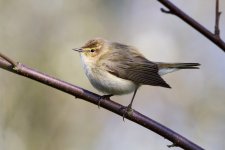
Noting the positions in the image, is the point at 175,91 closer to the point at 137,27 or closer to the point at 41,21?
the point at 137,27

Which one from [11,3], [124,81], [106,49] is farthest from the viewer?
[11,3]

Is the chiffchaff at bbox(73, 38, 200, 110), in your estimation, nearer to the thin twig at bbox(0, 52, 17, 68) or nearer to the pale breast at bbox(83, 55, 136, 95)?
the pale breast at bbox(83, 55, 136, 95)

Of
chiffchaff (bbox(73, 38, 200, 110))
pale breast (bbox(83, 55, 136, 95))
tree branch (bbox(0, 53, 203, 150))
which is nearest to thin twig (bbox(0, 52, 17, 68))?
tree branch (bbox(0, 53, 203, 150))

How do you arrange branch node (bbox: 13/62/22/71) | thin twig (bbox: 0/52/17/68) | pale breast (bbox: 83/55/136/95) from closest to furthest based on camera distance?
thin twig (bbox: 0/52/17/68)
branch node (bbox: 13/62/22/71)
pale breast (bbox: 83/55/136/95)

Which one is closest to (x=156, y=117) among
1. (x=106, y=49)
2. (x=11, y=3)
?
(x=11, y=3)

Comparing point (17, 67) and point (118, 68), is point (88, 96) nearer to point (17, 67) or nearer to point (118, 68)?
point (17, 67)

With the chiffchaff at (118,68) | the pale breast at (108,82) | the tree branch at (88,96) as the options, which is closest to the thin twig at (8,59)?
the tree branch at (88,96)

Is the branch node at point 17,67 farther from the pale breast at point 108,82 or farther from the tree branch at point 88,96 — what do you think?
the pale breast at point 108,82
